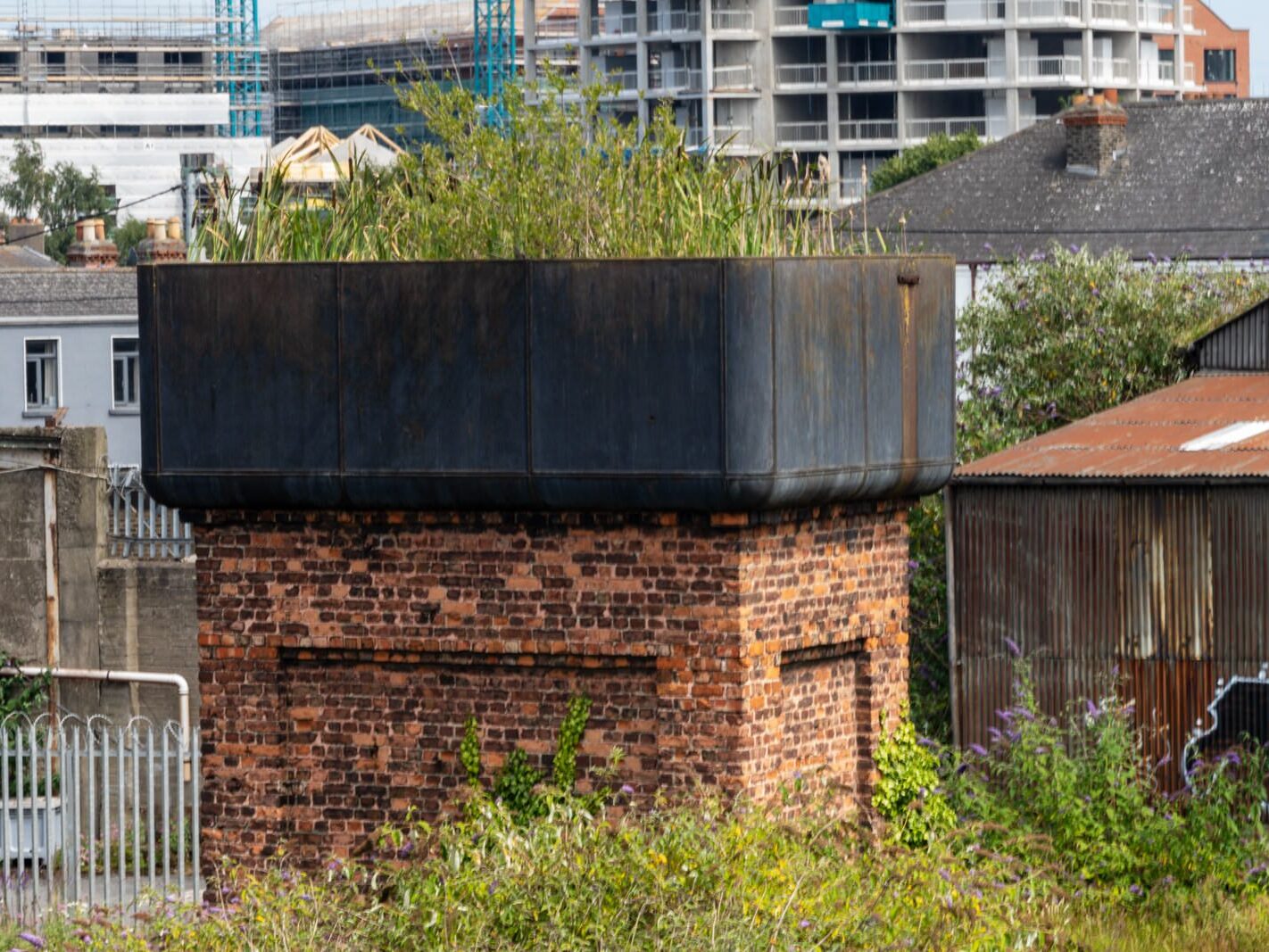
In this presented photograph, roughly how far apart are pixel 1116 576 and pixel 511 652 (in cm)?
557

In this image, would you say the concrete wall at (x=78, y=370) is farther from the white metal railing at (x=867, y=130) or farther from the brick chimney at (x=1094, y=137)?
A: the white metal railing at (x=867, y=130)

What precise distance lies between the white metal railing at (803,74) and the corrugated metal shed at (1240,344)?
8199 cm

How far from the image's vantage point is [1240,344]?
2311 centimetres

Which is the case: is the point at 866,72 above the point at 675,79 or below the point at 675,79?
below

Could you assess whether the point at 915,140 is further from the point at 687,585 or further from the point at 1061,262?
the point at 687,585

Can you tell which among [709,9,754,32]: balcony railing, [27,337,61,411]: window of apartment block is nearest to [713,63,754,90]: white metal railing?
[709,9,754,32]: balcony railing

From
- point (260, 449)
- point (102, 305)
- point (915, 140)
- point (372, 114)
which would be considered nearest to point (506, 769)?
point (260, 449)

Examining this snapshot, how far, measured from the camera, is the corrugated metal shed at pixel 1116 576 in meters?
18.0

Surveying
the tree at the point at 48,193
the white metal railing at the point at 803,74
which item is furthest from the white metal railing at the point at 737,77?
the tree at the point at 48,193

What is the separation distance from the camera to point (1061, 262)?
82.3 ft

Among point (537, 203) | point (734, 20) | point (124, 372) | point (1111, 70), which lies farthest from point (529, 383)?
point (1111, 70)

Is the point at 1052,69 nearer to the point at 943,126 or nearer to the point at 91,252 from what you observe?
the point at 943,126

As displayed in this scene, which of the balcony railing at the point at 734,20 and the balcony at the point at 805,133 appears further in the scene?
the balcony at the point at 805,133

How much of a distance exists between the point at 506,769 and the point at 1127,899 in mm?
4852
